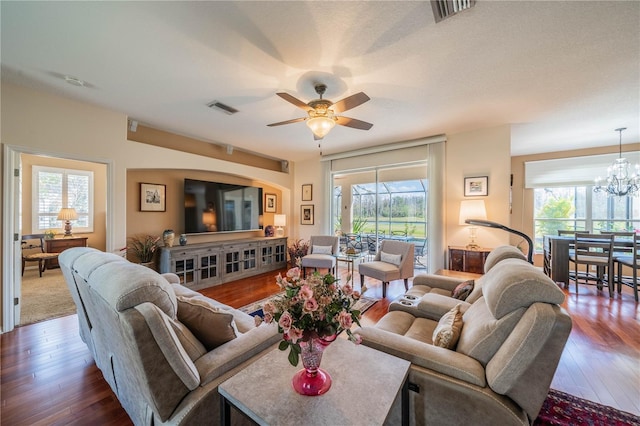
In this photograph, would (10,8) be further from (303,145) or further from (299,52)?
(303,145)

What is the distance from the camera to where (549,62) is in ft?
7.03

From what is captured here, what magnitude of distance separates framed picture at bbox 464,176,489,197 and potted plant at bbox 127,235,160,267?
5262 millimetres

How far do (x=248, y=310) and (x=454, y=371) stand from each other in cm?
264

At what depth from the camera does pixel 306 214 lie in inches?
237

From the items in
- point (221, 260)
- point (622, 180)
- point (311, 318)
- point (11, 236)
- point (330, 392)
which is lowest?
point (221, 260)

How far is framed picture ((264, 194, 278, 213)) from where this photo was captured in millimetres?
5969

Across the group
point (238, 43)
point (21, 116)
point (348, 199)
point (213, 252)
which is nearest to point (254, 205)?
point (213, 252)

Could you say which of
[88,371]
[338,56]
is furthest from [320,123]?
[88,371]

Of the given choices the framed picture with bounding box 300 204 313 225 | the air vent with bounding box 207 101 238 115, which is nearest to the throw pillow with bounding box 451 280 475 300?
the air vent with bounding box 207 101 238 115

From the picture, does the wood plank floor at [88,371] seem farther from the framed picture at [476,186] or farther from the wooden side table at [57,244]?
the wooden side table at [57,244]

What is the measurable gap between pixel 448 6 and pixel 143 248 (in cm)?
466

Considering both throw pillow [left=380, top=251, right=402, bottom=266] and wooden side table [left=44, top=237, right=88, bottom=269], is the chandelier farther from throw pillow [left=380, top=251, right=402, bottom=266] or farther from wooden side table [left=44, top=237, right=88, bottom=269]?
wooden side table [left=44, top=237, right=88, bottom=269]

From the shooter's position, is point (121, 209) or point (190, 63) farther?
point (121, 209)

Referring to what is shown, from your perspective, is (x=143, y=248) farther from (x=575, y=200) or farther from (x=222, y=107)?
(x=575, y=200)
